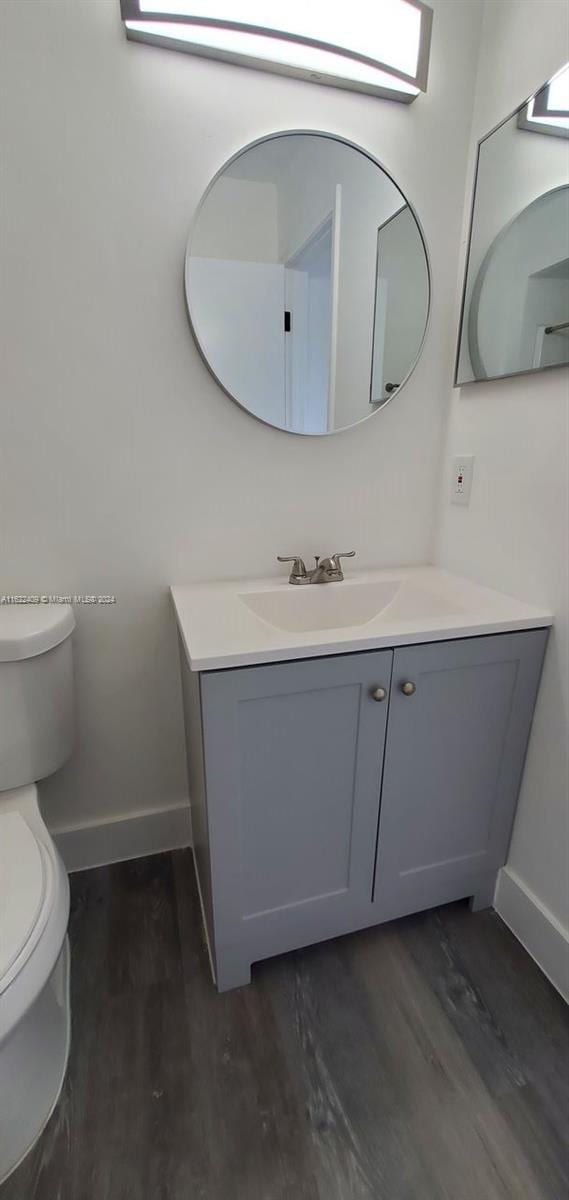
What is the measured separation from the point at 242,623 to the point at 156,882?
2.93ft

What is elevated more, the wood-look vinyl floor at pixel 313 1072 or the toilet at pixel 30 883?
the toilet at pixel 30 883

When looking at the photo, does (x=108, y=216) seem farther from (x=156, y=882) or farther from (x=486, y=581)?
(x=156, y=882)

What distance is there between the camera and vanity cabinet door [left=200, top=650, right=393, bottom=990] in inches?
36.5

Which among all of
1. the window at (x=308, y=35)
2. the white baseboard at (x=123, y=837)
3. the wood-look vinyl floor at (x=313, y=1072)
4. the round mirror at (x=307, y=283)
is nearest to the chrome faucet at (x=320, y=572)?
the round mirror at (x=307, y=283)

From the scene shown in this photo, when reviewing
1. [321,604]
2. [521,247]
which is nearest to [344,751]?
[321,604]

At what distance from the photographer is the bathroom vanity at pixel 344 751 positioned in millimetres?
939

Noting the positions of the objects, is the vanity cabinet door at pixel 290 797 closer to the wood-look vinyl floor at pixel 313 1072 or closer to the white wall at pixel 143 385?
the wood-look vinyl floor at pixel 313 1072

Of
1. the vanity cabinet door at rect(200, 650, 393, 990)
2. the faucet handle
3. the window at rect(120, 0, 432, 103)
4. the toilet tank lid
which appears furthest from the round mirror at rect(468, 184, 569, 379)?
the toilet tank lid

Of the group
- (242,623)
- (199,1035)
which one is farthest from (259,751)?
(199,1035)

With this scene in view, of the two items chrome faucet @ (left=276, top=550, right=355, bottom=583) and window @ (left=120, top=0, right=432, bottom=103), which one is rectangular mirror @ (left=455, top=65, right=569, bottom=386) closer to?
window @ (left=120, top=0, right=432, bottom=103)

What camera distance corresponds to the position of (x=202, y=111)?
106cm

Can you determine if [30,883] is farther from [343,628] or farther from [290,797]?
[343,628]

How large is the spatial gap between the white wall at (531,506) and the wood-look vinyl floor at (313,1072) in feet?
0.75

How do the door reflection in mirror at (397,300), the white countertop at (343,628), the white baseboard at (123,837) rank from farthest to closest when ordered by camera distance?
the white baseboard at (123,837)
the door reflection in mirror at (397,300)
the white countertop at (343,628)
